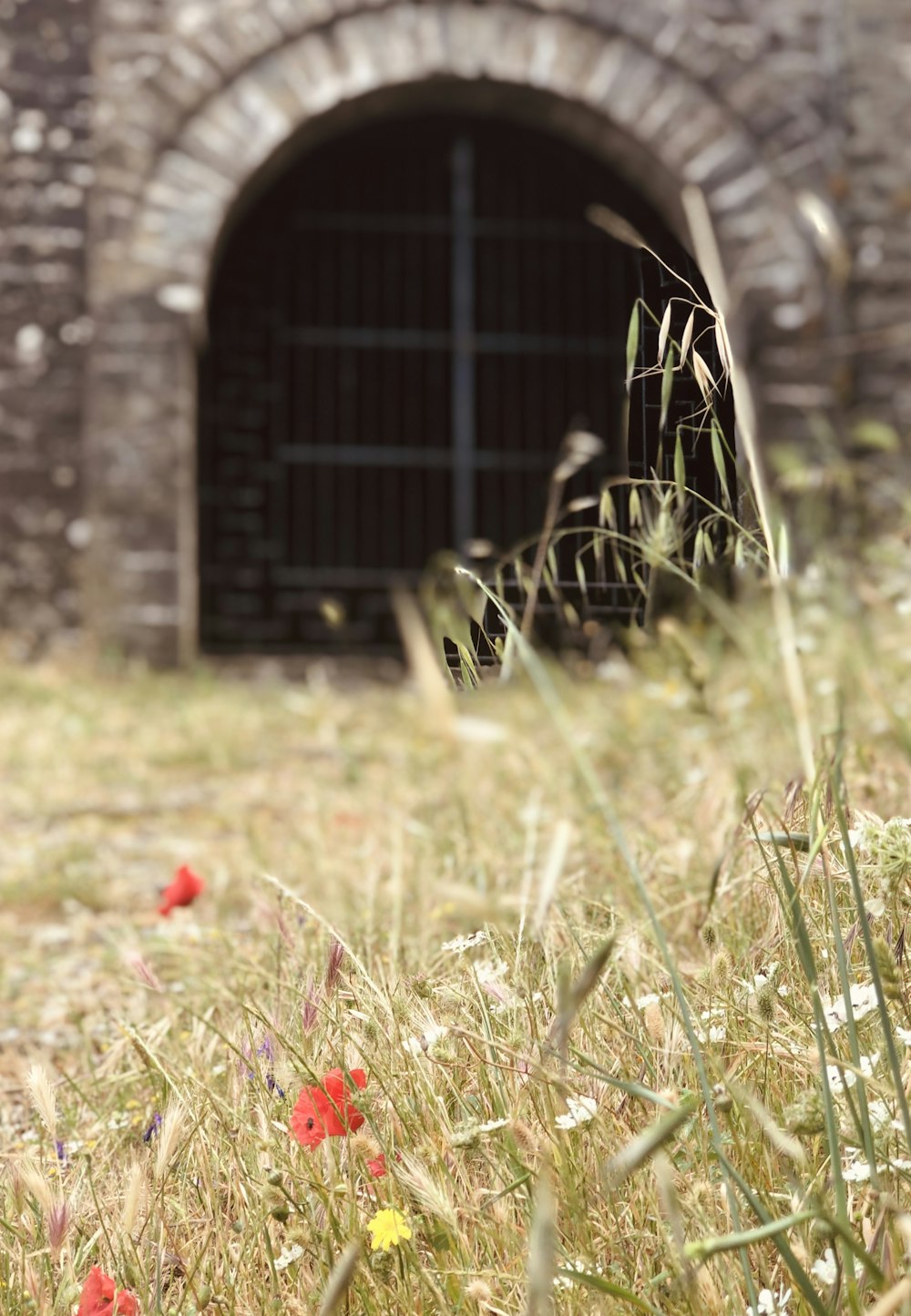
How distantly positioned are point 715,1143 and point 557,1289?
20 centimetres

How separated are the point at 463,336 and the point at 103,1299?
6.15m

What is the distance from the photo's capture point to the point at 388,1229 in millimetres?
992

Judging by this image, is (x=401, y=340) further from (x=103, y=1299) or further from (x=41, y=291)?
(x=103, y=1299)

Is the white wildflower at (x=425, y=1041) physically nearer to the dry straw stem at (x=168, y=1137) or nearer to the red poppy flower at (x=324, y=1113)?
the red poppy flower at (x=324, y=1113)

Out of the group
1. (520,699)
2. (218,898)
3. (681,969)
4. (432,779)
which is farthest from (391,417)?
(681,969)

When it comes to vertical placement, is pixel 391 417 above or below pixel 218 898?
above

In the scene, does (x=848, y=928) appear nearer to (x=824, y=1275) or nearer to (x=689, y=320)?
(x=824, y=1275)

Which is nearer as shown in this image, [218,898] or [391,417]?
[218,898]

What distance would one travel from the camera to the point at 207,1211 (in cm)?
117

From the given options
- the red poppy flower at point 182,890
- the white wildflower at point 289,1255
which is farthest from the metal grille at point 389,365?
the white wildflower at point 289,1255

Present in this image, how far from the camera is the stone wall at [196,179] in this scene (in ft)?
19.4

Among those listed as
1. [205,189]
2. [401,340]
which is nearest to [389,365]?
[401,340]

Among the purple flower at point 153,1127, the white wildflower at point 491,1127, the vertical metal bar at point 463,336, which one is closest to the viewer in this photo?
the white wildflower at point 491,1127

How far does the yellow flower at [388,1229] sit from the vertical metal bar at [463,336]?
5.83 meters
